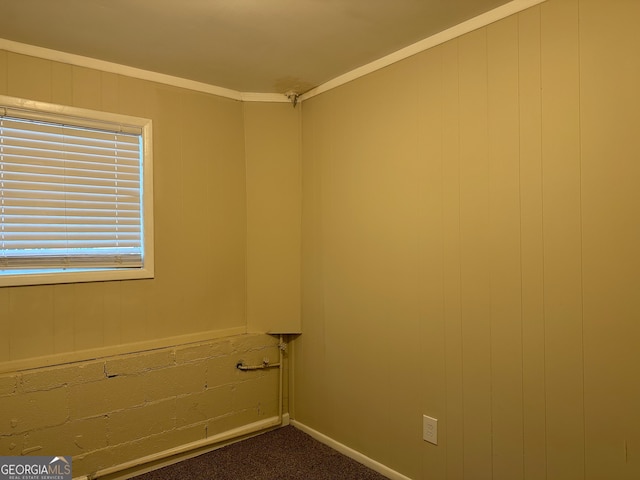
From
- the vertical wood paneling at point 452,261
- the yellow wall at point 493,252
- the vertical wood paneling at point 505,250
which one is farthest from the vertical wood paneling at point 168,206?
the vertical wood paneling at point 505,250

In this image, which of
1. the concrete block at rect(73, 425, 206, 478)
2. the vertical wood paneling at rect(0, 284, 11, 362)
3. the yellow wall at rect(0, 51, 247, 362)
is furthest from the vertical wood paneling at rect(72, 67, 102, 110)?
the concrete block at rect(73, 425, 206, 478)

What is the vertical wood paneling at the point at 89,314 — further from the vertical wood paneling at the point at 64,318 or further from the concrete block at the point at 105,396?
the concrete block at the point at 105,396

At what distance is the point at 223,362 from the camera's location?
2686mm

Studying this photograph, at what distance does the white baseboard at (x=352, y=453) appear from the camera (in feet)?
7.51

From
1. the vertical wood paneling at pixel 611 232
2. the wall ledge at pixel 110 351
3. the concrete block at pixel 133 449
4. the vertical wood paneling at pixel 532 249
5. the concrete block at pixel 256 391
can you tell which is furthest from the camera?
the concrete block at pixel 256 391

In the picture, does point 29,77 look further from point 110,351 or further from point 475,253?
point 475,253

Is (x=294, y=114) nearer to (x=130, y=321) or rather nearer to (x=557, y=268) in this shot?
(x=130, y=321)

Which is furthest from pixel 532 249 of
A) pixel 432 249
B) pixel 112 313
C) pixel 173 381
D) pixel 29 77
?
pixel 29 77

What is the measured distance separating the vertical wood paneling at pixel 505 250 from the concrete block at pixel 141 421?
1.75m

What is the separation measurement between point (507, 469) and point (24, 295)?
7.81ft

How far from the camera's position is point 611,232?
4.96 ft

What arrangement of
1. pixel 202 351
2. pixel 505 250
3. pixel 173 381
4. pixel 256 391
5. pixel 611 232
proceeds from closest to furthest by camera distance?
1. pixel 611 232
2. pixel 505 250
3. pixel 173 381
4. pixel 202 351
5. pixel 256 391

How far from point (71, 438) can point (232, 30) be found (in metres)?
2.17

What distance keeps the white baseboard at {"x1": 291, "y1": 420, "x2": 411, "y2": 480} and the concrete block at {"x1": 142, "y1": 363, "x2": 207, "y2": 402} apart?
766 millimetres
